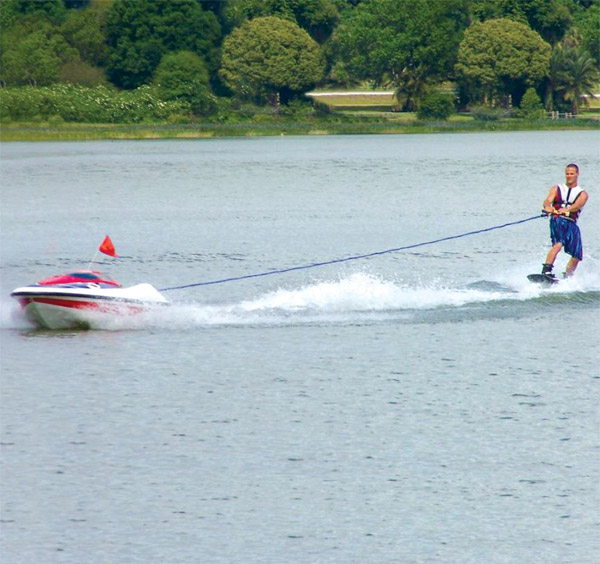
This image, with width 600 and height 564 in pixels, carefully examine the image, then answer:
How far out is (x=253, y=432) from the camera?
1553 centimetres

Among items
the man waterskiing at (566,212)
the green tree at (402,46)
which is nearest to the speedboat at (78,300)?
the man waterskiing at (566,212)

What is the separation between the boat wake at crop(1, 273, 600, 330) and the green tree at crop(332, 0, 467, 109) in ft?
350

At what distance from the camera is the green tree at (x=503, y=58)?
12219 centimetres

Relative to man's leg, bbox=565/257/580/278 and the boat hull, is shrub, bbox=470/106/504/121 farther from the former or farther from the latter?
the boat hull

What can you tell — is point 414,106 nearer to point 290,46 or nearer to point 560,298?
point 290,46

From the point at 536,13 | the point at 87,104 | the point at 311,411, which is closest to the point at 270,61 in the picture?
the point at 87,104

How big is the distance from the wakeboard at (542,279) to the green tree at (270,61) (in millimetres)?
99573

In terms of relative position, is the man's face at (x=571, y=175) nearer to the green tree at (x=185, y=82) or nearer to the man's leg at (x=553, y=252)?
the man's leg at (x=553, y=252)

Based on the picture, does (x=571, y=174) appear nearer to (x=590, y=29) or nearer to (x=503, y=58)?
(x=503, y=58)

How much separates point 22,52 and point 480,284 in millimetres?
100133

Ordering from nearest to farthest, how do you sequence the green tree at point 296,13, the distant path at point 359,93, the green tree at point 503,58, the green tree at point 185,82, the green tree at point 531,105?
the green tree at point 185,82 → the green tree at point 503,58 → the green tree at point 531,105 → the green tree at point 296,13 → the distant path at point 359,93

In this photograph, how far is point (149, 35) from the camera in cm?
12750

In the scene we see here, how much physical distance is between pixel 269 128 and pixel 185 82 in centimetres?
801

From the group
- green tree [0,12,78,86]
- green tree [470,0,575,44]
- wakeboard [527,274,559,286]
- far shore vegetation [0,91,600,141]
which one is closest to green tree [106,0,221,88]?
green tree [0,12,78,86]
